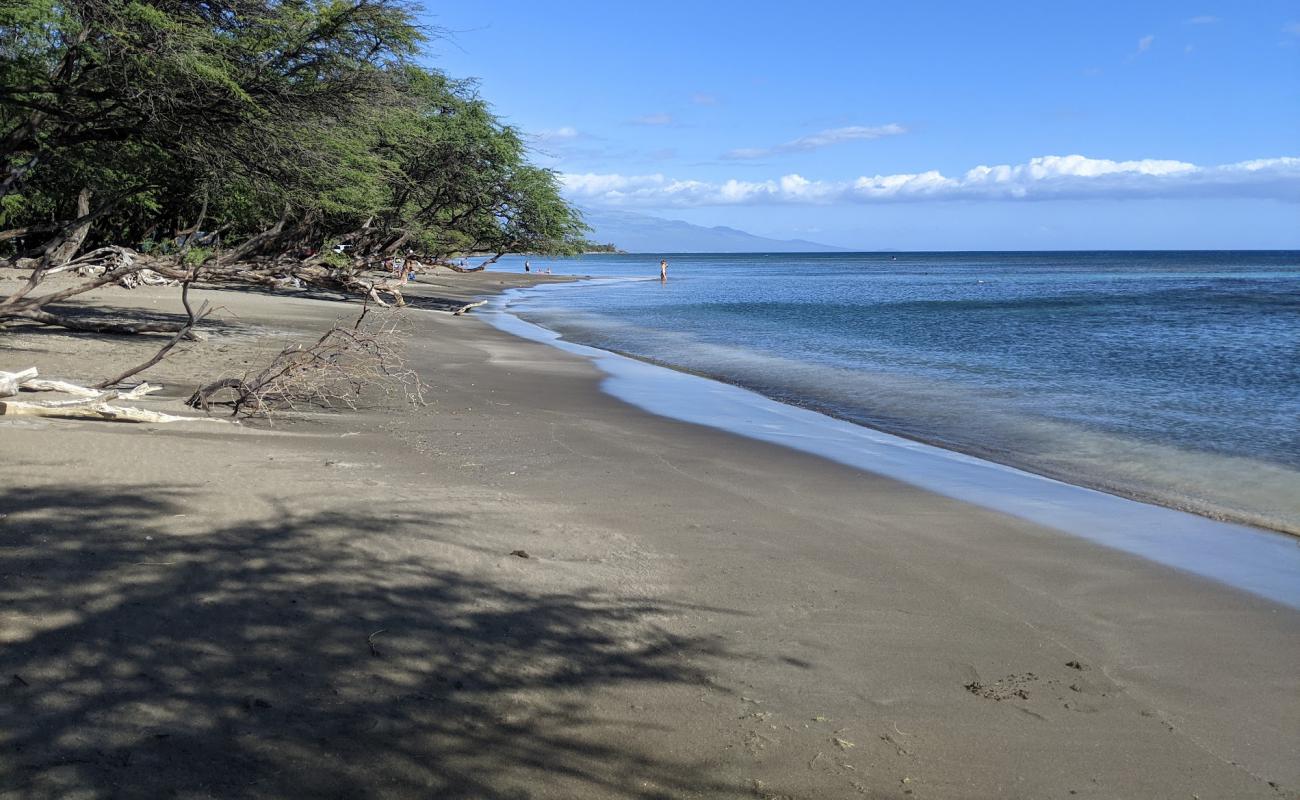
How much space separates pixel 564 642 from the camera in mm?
4328

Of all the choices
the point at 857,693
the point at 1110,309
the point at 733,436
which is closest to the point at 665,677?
the point at 857,693

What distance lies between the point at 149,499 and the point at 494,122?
27.8 m

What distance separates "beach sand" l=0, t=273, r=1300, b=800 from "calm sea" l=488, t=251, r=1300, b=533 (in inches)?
153

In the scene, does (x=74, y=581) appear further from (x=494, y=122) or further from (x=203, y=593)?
(x=494, y=122)

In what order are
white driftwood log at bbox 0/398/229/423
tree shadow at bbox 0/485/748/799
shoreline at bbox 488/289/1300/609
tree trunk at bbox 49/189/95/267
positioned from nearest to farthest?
tree shadow at bbox 0/485/748/799 → shoreline at bbox 488/289/1300/609 → white driftwood log at bbox 0/398/229/423 → tree trunk at bbox 49/189/95/267

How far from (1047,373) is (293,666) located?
18.2 m

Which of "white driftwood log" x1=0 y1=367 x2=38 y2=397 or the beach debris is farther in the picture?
"white driftwood log" x1=0 y1=367 x2=38 y2=397

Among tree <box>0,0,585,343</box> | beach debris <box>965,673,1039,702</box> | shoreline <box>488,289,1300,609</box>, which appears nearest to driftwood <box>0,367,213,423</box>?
tree <box>0,0,585,343</box>

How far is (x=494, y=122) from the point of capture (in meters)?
31.6

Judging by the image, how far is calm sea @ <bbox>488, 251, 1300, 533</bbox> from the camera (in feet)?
35.0

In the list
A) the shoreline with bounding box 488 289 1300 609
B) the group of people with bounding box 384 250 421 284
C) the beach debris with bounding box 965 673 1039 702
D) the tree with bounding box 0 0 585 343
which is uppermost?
the tree with bounding box 0 0 585 343

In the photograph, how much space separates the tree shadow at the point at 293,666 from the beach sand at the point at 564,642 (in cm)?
2

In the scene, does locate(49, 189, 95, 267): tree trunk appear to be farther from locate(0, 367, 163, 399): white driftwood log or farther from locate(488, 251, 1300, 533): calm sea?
locate(488, 251, 1300, 533): calm sea

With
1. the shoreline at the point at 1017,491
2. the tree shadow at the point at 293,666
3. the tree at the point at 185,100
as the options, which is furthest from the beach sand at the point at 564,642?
the tree at the point at 185,100
